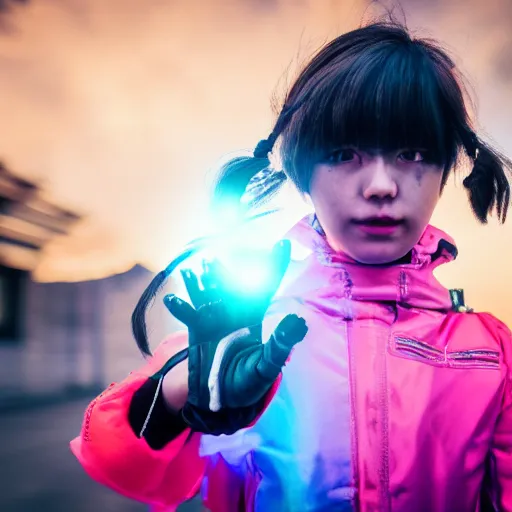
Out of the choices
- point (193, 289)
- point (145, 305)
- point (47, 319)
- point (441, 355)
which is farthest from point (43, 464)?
point (441, 355)

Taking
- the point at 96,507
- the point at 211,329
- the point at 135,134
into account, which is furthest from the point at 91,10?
the point at 96,507

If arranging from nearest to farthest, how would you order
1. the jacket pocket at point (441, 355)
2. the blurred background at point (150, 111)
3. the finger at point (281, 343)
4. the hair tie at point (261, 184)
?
1. the finger at point (281, 343)
2. the jacket pocket at point (441, 355)
3. the hair tie at point (261, 184)
4. the blurred background at point (150, 111)

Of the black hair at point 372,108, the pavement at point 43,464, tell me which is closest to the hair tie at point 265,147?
the black hair at point 372,108

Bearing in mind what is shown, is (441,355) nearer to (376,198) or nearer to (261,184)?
(376,198)

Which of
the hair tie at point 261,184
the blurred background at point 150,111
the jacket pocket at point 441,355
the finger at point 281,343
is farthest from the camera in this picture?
the blurred background at point 150,111

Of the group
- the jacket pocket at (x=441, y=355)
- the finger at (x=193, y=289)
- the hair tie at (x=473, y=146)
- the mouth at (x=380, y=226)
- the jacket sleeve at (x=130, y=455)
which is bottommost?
the jacket sleeve at (x=130, y=455)

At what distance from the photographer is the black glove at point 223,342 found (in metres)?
0.53

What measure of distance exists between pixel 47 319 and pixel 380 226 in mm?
661

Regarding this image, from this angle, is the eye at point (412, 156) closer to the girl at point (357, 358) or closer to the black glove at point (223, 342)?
the girl at point (357, 358)

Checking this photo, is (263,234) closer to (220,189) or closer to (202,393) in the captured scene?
(220,189)

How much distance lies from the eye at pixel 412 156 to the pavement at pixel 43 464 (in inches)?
26.7

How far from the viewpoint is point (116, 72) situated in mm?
894

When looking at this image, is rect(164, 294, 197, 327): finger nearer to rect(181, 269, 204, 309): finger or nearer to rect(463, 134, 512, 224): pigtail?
rect(181, 269, 204, 309): finger

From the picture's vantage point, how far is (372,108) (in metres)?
0.63
